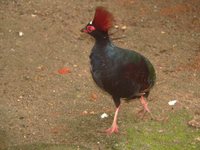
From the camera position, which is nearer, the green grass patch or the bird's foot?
the green grass patch

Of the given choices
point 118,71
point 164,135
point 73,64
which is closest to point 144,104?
point 164,135

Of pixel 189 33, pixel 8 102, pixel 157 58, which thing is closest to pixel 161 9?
pixel 189 33

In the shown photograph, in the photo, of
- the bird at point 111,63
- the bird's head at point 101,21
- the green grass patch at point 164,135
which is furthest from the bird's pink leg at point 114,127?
the bird's head at point 101,21

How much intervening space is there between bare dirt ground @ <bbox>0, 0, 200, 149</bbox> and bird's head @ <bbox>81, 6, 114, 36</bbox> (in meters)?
1.05

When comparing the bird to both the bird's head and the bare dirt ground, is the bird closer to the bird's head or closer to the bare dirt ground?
the bird's head

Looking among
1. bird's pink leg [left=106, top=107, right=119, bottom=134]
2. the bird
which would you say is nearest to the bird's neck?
the bird

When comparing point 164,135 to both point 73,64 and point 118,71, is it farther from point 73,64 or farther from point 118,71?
point 73,64

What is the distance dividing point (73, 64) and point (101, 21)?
5.44 ft

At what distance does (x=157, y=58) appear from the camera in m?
5.73

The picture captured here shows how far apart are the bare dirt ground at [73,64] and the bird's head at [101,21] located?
3.44 ft

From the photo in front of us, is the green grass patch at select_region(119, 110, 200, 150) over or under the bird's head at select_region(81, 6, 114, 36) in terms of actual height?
under

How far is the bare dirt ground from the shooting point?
4.67 meters

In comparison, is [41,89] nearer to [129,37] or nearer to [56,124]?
[56,124]

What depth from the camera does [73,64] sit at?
18.5 feet
